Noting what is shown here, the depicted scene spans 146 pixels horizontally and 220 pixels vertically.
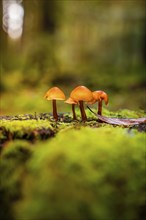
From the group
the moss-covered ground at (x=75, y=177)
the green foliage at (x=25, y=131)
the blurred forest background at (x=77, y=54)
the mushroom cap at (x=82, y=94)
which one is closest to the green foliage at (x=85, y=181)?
the moss-covered ground at (x=75, y=177)

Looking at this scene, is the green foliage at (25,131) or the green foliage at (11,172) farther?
the green foliage at (25,131)

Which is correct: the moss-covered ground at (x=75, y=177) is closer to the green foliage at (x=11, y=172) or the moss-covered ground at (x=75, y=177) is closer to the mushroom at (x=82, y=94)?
the green foliage at (x=11, y=172)

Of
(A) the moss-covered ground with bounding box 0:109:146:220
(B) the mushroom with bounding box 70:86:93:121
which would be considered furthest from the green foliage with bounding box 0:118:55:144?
(B) the mushroom with bounding box 70:86:93:121

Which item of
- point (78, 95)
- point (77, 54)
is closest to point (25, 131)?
point (78, 95)

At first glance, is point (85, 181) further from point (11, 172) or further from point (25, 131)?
point (25, 131)

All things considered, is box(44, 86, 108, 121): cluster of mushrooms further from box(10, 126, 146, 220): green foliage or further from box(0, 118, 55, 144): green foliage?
box(10, 126, 146, 220): green foliage

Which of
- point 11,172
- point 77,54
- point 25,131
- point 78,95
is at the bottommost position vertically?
point 11,172

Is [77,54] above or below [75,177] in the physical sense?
above

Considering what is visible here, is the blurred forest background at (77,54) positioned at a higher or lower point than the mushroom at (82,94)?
higher
